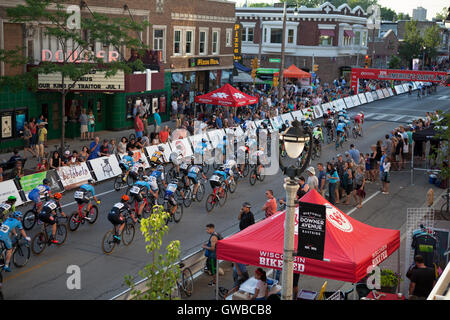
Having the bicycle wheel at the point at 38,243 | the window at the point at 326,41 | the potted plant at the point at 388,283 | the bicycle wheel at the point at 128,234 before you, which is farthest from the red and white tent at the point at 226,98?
the window at the point at 326,41

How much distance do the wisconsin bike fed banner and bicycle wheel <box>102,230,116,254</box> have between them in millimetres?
8013

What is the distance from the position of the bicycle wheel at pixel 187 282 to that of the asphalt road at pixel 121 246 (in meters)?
1.61

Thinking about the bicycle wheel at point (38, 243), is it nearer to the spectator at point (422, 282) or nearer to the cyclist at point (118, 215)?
the cyclist at point (118, 215)

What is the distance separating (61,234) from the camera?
1717cm

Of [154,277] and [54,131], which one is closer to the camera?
[154,277]

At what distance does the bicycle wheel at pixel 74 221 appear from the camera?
1823 centimetres

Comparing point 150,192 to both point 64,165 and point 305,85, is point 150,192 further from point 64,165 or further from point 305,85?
point 305,85

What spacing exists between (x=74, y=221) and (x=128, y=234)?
6.25 feet

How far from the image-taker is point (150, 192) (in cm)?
1945

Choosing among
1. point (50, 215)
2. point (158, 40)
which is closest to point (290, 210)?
point (50, 215)

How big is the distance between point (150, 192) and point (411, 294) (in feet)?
31.6

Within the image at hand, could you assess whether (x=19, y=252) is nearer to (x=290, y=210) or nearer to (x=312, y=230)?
(x=312, y=230)
